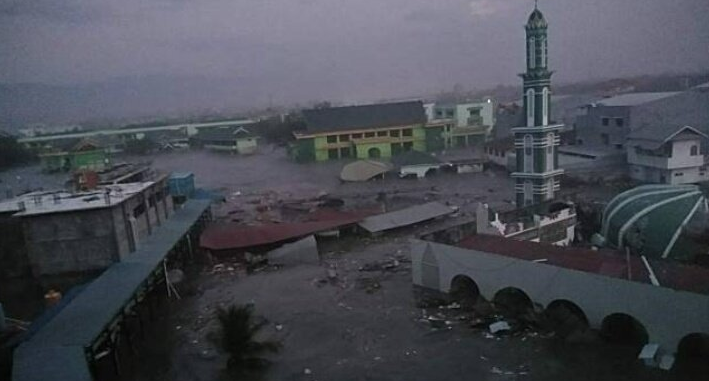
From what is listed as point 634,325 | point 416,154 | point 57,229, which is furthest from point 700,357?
point 416,154

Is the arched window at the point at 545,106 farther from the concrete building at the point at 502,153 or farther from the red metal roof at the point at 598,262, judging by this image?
the concrete building at the point at 502,153

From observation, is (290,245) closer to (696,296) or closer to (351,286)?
(351,286)

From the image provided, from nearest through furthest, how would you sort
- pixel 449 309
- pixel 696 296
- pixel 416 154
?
pixel 696 296
pixel 449 309
pixel 416 154

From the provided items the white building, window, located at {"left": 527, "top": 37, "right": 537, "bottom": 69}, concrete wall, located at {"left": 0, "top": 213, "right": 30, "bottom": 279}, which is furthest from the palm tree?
the white building

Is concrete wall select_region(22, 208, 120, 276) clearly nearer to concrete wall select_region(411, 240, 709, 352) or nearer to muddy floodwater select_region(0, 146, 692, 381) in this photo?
muddy floodwater select_region(0, 146, 692, 381)

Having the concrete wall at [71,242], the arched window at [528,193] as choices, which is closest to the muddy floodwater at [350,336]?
the concrete wall at [71,242]

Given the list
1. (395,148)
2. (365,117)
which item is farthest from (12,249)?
(365,117)
